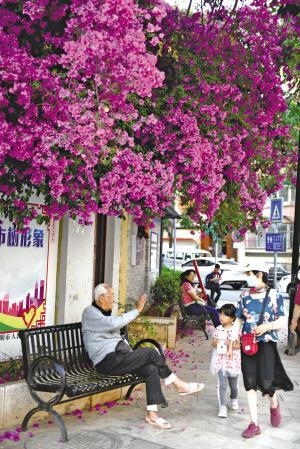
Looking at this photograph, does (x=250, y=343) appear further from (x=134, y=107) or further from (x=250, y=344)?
(x=134, y=107)

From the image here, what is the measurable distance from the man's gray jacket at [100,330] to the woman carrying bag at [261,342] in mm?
1196

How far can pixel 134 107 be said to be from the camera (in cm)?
601

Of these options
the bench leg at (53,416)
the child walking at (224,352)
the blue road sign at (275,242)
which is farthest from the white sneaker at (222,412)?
the blue road sign at (275,242)

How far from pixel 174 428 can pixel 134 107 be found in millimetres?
3401

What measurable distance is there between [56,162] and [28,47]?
1.07 m

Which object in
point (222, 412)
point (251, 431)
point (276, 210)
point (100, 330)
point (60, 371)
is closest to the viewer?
point (60, 371)

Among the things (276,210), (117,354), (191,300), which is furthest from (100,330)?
(276,210)

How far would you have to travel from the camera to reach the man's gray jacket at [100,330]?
19.1 feet

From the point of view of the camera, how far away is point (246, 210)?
8445 millimetres

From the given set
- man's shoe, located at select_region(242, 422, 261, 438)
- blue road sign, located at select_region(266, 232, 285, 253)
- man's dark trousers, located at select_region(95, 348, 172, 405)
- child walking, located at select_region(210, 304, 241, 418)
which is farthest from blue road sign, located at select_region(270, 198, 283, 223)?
man's shoe, located at select_region(242, 422, 261, 438)

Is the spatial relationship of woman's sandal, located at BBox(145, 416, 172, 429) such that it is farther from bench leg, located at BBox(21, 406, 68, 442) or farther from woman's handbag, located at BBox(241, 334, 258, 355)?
woman's handbag, located at BBox(241, 334, 258, 355)

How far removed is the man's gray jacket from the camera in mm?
5812

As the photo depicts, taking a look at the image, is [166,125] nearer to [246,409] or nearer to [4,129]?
[4,129]

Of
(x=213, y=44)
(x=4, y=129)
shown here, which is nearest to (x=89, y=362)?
(x=4, y=129)
